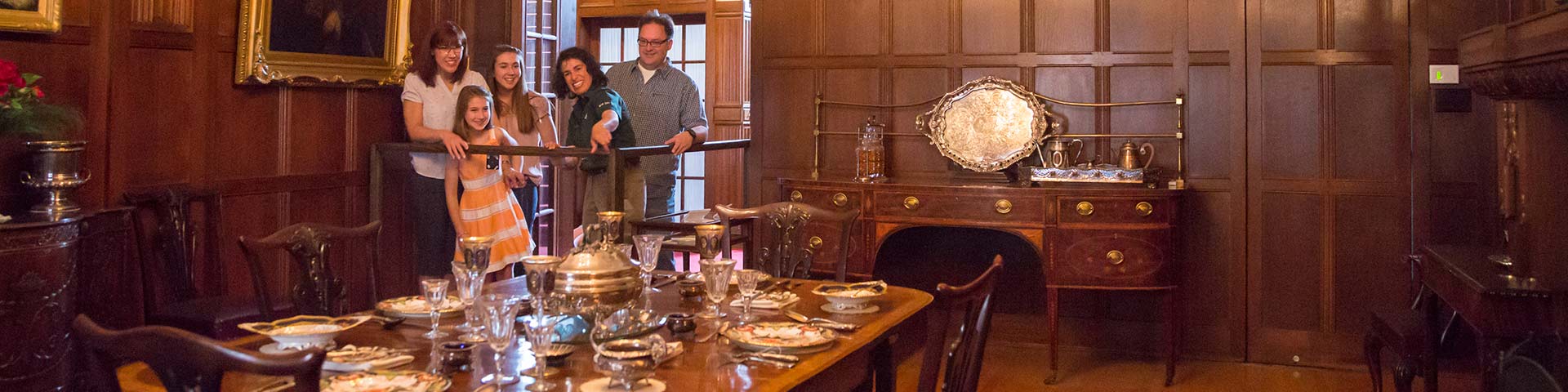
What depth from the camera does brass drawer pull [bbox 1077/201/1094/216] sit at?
507 cm

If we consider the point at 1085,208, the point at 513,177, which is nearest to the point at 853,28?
the point at 1085,208

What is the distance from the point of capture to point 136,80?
4383 millimetres

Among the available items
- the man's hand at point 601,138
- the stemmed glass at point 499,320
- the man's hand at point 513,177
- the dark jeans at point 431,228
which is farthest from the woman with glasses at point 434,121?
the stemmed glass at point 499,320

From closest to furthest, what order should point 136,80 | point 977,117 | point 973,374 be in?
point 973,374
point 136,80
point 977,117

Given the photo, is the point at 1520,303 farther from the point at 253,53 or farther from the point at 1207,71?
the point at 253,53

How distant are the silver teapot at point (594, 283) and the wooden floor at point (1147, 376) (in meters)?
2.55

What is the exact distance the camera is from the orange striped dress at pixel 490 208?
5.32m

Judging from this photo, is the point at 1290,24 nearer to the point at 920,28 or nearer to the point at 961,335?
the point at 920,28

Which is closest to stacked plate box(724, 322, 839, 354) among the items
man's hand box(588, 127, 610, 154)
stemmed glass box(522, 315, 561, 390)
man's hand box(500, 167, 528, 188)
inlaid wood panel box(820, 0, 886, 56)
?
stemmed glass box(522, 315, 561, 390)

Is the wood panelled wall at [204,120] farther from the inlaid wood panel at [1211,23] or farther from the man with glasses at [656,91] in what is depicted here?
the inlaid wood panel at [1211,23]

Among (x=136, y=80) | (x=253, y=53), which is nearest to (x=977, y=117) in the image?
(x=253, y=53)

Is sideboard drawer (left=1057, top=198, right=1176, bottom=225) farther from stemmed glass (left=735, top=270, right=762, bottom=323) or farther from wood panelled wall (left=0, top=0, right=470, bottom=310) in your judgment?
wood panelled wall (left=0, top=0, right=470, bottom=310)

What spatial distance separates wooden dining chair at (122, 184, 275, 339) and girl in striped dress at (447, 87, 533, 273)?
105 cm

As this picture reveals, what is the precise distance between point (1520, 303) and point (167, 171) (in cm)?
440
